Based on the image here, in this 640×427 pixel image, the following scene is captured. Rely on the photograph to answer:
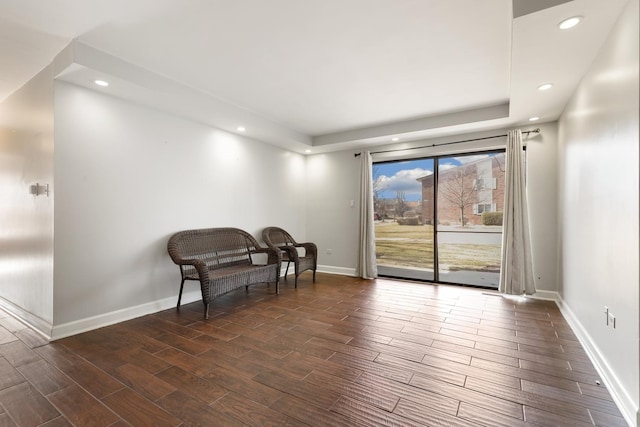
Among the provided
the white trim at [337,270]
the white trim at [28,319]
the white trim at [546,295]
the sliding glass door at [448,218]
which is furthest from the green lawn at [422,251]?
the white trim at [28,319]

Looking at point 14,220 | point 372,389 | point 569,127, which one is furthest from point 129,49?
point 569,127

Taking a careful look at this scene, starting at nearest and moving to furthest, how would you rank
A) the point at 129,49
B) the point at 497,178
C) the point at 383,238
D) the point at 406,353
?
the point at 406,353, the point at 129,49, the point at 497,178, the point at 383,238

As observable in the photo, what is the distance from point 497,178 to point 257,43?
13.3 ft

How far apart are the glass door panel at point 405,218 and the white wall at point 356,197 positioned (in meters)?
0.33

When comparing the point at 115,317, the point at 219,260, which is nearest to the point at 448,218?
the point at 219,260

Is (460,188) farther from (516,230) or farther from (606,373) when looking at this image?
(606,373)

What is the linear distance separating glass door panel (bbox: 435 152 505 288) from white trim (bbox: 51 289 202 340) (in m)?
4.00

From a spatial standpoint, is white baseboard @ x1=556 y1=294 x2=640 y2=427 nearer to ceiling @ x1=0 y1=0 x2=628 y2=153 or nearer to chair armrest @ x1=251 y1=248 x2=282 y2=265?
ceiling @ x1=0 y1=0 x2=628 y2=153

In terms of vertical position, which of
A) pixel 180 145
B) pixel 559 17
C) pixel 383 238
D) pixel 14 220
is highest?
pixel 559 17

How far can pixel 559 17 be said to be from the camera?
6.21 ft

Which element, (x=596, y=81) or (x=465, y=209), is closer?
(x=596, y=81)

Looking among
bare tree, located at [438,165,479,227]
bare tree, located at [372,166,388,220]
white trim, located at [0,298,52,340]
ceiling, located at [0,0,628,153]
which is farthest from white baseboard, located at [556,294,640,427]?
white trim, located at [0,298,52,340]

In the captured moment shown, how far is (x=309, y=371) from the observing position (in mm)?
2145

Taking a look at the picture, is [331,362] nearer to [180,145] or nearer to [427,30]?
[427,30]
